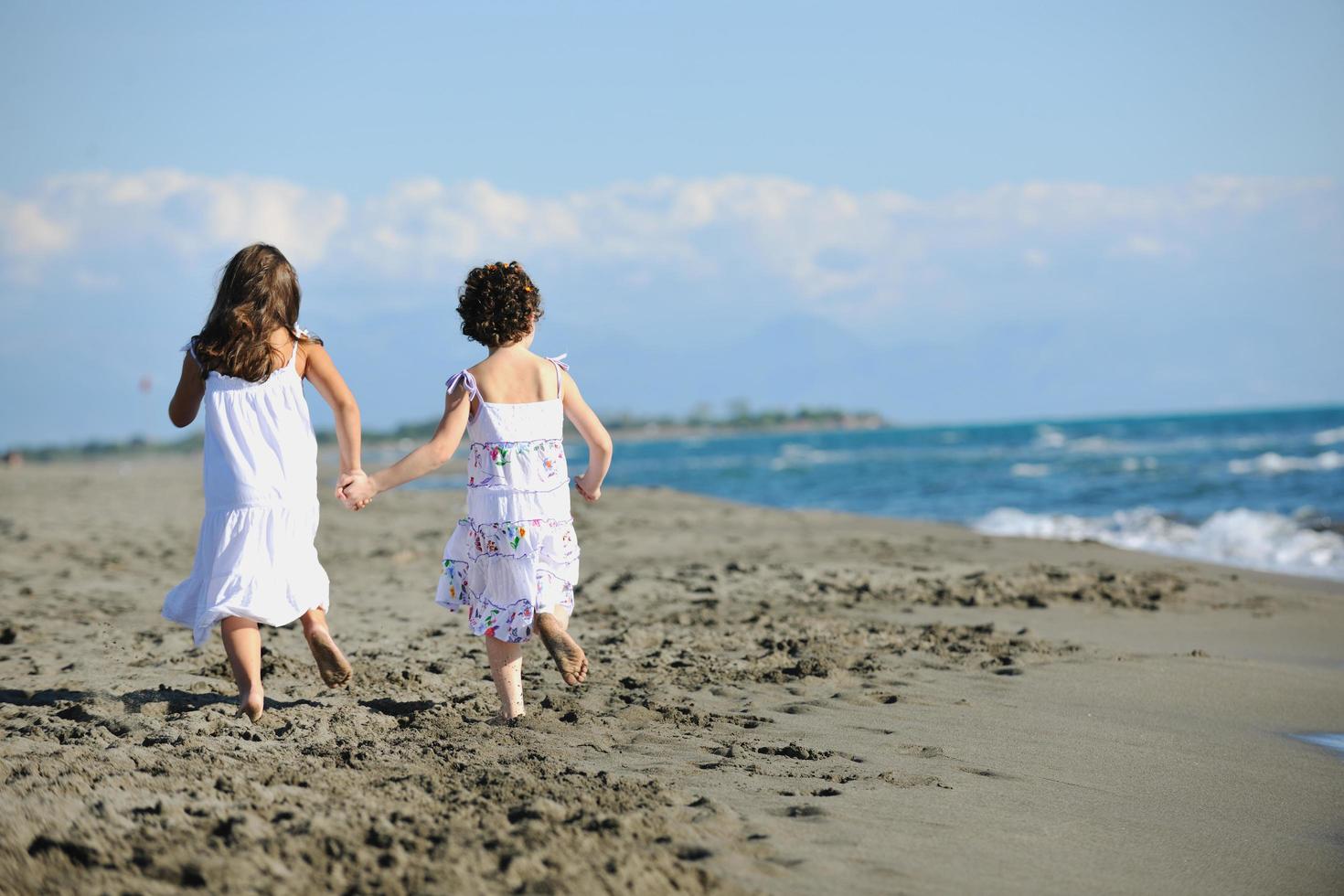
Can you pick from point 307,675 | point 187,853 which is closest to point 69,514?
point 307,675

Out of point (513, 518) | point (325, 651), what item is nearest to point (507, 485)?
point (513, 518)

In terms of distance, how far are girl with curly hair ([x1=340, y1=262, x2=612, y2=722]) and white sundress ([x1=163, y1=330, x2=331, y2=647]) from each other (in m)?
0.25

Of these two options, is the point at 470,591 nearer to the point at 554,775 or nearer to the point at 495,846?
the point at 554,775

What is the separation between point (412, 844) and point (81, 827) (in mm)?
830

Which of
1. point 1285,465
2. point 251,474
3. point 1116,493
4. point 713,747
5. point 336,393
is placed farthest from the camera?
point 1285,465

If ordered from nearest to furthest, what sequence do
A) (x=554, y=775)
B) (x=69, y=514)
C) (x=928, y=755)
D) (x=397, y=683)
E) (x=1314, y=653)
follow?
(x=554, y=775)
(x=928, y=755)
(x=397, y=683)
(x=1314, y=653)
(x=69, y=514)

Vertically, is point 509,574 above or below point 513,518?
below

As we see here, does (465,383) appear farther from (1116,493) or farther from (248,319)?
(1116,493)

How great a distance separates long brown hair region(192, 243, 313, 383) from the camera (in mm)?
4199

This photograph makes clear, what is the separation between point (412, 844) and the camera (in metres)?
2.77

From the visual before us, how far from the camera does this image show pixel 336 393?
4.42m

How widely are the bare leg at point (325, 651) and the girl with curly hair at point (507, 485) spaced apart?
Answer: 0.43 m

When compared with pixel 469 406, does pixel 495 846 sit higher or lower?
lower

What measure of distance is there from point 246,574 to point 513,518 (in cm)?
100
